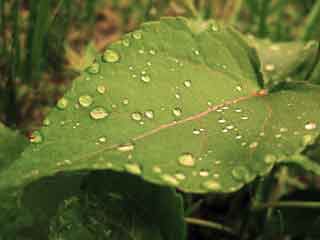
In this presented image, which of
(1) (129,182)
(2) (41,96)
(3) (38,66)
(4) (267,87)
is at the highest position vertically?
(4) (267,87)

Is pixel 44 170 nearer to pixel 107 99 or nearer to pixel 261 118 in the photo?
pixel 107 99

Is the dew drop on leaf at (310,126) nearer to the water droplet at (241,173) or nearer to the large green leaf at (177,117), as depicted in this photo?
the large green leaf at (177,117)

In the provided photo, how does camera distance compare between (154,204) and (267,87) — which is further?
(267,87)

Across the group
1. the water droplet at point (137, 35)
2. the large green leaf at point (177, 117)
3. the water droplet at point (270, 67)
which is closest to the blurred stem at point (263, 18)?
the water droplet at point (270, 67)

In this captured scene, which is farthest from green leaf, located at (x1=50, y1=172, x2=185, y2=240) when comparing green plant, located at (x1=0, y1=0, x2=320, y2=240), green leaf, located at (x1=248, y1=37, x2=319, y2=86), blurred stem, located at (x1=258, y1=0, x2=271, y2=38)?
blurred stem, located at (x1=258, y1=0, x2=271, y2=38)

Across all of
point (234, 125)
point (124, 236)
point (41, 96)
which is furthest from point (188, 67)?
point (41, 96)

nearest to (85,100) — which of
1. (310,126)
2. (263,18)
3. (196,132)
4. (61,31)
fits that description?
(196,132)
